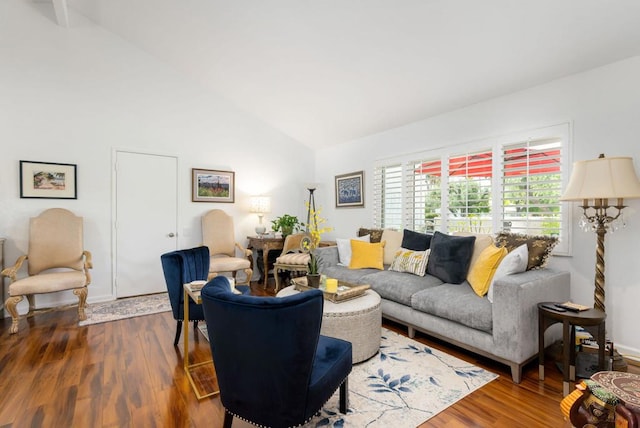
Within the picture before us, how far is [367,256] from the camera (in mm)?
4000

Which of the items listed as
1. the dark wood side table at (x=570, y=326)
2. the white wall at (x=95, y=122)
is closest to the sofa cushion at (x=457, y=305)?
the dark wood side table at (x=570, y=326)

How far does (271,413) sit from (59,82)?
15.9 feet

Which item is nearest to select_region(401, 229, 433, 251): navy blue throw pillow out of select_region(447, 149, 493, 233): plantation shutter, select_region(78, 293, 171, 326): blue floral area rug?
select_region(447, 149, 493, 233): plantation shutter

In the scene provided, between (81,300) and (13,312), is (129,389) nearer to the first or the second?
(81,300)

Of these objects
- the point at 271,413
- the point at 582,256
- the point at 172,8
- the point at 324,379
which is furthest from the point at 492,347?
the point at 172,8

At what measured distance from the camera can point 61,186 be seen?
400cm

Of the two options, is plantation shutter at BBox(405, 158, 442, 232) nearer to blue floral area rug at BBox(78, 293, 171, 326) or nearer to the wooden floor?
the wooden floor

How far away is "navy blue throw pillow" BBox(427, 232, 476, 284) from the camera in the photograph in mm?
3111

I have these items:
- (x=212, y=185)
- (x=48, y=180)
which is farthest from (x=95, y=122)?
(x=212, y=185)

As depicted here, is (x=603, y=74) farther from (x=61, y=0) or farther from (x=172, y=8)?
(x=61, y=0)

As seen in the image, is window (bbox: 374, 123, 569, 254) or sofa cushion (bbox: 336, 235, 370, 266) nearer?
window (bbox: 374, 123, 569, 254)

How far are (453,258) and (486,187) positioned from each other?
100cm

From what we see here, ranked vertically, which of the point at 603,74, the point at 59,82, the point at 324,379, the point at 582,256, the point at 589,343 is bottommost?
the point at 589,343

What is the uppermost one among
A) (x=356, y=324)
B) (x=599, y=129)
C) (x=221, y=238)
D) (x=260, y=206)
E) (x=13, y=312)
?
(x=599, y=129)
